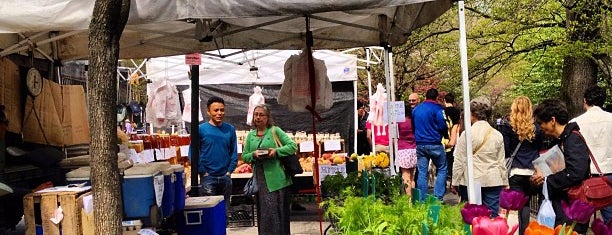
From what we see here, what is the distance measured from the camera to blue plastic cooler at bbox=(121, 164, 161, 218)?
14.4 feet

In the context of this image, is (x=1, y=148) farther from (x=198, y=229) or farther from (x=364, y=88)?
(x=364, y=88)

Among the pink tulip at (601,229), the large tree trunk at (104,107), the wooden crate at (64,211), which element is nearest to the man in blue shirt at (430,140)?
the wooden crate at (64,211)

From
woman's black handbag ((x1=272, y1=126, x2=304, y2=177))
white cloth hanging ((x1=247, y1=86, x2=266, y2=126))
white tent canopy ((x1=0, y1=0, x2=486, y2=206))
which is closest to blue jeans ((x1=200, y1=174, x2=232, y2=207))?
woman's black handbag ((x1=272, y1=126, x2=304, y2=177))

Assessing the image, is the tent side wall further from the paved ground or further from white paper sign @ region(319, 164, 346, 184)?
white paper sign @ region(319, 164, 346, 184)

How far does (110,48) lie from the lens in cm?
354

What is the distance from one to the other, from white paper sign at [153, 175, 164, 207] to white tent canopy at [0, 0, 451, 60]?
113 cm

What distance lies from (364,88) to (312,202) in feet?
50.3

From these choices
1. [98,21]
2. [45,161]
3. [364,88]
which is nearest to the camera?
[98,21]

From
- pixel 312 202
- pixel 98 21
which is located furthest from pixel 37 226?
pixel 312 202

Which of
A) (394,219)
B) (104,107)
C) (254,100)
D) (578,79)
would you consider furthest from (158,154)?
(578,79)

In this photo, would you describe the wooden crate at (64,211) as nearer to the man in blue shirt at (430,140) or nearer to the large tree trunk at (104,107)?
the large tree trunk at (104,107)

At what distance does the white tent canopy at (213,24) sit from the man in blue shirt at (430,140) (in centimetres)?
209

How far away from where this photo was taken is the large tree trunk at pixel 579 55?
1105 centimetres

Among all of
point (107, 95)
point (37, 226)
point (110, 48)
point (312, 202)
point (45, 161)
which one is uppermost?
point (110, 48)
